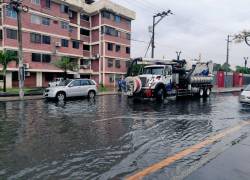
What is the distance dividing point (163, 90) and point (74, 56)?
2812cm

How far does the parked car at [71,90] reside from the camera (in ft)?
66.6

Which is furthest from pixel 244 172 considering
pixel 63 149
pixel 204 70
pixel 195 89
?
pixel 204 70

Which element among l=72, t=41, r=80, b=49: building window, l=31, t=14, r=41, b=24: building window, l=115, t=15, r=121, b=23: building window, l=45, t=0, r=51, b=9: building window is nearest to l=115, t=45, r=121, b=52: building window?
l=115, t=15, r=121, b=23: building window

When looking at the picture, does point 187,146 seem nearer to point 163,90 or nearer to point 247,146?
point 247,146

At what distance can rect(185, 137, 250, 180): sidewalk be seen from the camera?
4.52 m

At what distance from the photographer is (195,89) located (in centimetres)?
2291

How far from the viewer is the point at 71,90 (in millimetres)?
21016

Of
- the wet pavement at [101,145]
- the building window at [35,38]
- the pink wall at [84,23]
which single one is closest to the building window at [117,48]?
the pink wall at [84,23]

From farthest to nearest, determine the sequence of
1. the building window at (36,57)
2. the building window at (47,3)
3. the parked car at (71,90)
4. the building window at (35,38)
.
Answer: the building window at (47,3), the building window at (36,57), the building window at (35,38), the parked car at (71,90)

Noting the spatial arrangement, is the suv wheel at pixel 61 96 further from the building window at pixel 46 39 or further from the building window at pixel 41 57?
the building window at pixel 46 39

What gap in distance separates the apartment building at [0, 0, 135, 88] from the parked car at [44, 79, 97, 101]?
56.5ft

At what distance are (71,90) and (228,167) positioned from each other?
56.4 feet

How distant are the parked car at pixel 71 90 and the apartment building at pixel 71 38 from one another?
56.5 feet

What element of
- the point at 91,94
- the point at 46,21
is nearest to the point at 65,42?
the point at 46,21
